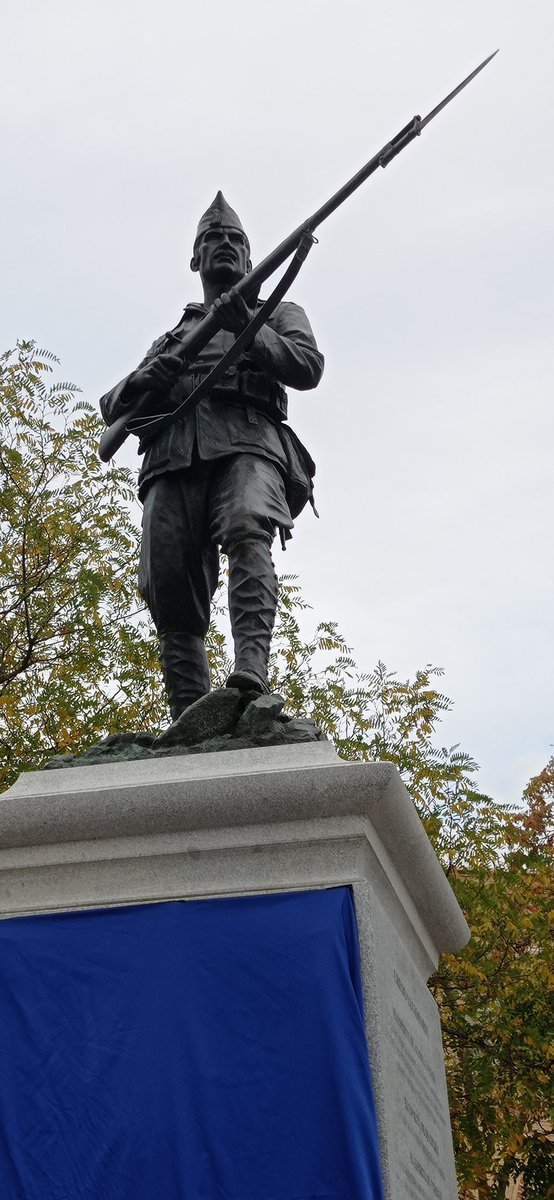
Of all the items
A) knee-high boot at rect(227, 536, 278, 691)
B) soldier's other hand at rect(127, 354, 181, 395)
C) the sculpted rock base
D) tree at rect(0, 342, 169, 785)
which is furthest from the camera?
tree at rect(0, 342, 169, 785)

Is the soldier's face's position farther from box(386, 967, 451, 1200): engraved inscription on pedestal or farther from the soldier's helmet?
box(386, 967, 451, 1200): engraved inscription on pedestal

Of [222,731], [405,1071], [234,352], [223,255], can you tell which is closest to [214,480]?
[234,352]

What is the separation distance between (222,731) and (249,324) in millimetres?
1657

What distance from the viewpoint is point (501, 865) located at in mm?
11477

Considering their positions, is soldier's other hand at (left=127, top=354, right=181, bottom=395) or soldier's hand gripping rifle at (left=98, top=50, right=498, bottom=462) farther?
soldier's other hand at (left=127, top=354, right=181, bottom=395)

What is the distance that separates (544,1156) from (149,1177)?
7.43m

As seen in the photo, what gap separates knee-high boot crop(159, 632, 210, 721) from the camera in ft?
17.7

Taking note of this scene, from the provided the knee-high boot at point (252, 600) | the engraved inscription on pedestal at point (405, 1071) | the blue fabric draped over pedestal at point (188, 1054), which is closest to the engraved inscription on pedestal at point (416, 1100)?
the engraved inscription on pedestal at point (405, 1071)

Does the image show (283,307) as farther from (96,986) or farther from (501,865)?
(501,865)

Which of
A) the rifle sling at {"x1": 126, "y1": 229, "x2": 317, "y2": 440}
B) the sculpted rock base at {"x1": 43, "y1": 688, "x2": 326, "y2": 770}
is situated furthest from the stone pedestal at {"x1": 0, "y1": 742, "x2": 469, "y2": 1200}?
the rifle sling at {"x1": 126, "y1": 229, "x2": 317, "y2": 440}

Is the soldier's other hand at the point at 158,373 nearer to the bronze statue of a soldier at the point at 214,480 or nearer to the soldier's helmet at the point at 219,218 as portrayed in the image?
the bronze statue of a soldier at the point at 214,480

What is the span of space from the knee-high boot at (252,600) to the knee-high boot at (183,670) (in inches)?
14.1

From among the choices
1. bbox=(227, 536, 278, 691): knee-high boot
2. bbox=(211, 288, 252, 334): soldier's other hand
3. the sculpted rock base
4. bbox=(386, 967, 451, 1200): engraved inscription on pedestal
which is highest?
bbox=(211, 288, 252, 334): soldier's other hand

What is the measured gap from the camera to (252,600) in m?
5.11
